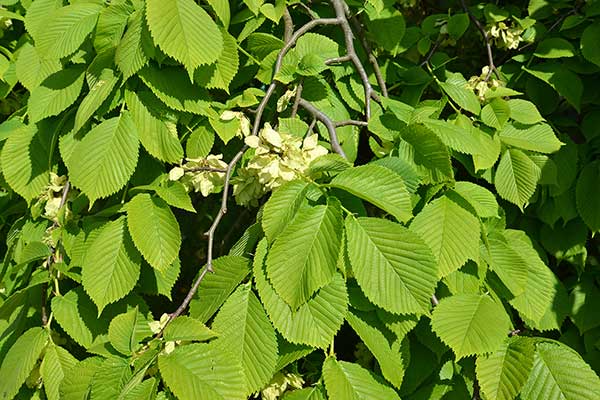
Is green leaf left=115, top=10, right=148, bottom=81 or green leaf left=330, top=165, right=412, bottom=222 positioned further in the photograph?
green leaf left=115, top=10, right=148, bottom=81

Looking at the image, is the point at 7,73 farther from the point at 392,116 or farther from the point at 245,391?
the point at 245,391

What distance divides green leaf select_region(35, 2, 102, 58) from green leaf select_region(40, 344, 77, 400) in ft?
2.19

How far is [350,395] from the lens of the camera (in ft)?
3.58

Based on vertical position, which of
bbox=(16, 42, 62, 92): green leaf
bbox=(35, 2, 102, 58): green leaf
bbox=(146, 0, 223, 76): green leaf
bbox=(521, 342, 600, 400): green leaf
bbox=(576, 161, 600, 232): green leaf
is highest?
bbox=(146, 0, 223, 76): green leaf

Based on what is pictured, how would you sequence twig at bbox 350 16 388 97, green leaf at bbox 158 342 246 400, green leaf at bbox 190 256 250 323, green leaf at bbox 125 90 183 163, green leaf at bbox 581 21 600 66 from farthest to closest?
green leaf at bbox 581 21 600 66, twig at bbox 350 16 388 97, green leaf at bbox 125 90 183 163, green leaf at bbox 190 256 250 323, green leaf at bbox 158 342 246 400

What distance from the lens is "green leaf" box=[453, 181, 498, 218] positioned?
1337mm

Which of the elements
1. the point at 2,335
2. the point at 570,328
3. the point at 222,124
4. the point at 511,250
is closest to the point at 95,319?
the point at 2,335

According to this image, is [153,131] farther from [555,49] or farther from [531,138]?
[555,49]

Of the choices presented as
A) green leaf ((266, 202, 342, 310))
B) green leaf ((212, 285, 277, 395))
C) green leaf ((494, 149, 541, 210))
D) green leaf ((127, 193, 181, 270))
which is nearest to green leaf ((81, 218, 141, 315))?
green leaf ((127, 193, 181, 270))

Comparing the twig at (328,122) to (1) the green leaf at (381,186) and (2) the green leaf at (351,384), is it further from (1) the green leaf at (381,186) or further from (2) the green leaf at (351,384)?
(2) the green leaf at (351,384)

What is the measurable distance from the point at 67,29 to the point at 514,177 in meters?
1.17

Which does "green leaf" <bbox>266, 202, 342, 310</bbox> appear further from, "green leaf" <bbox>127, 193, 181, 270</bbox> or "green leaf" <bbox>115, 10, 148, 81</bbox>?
"green leaf" <bbox>115, 10, 148, 81</bbox>

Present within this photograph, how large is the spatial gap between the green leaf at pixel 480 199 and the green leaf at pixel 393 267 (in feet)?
0.89

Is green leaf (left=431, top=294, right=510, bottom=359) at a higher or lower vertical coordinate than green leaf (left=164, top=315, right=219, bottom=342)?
lower
